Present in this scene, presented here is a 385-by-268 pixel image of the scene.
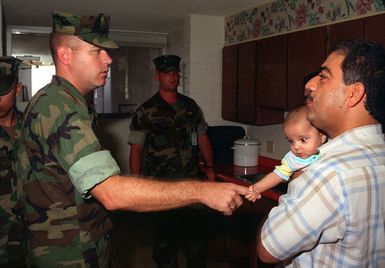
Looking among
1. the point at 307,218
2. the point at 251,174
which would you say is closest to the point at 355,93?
the point at 307,218

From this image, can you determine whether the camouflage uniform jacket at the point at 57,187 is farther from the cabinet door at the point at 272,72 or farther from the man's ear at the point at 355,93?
the cabinet door at the point at 272,72

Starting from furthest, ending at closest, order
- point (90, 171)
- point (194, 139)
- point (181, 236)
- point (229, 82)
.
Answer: point (229, 82)
point (181, 236)
point (194, 139)
point (90, 171)

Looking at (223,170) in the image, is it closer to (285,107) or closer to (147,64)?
(285,107)

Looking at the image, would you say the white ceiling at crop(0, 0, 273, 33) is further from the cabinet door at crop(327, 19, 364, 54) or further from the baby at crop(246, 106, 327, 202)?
the baby at crop(246, 106, 327, 202)

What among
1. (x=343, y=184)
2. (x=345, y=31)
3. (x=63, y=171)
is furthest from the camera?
(x=345, y=31)

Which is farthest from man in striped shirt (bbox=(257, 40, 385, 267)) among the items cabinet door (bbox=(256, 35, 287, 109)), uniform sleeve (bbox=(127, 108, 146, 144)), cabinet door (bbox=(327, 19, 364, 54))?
uniform sleeve (bbox=(127, 108, 146, 144))

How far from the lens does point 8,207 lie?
2053 mm

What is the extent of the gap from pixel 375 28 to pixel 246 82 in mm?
1420

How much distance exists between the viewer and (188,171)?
10.3ft

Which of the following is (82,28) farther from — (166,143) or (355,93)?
(166,143)

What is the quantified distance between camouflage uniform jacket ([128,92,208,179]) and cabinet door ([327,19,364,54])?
1.25m

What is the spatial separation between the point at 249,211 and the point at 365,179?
2.34 m

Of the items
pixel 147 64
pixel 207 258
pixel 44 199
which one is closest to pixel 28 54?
pixel 147 64

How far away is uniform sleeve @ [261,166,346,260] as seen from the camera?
976 mm
